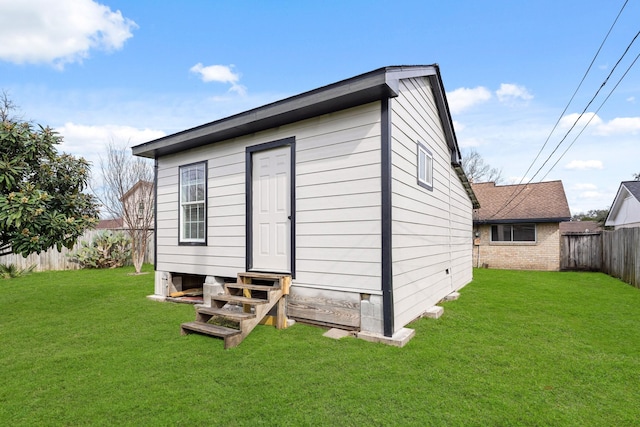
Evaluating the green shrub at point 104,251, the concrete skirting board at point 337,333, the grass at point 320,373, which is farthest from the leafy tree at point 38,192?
the green shrub at point 104,251

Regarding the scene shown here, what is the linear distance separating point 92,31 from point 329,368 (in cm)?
970

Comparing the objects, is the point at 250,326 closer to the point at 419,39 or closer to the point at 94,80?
the point at 419,39

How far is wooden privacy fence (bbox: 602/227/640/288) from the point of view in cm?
870

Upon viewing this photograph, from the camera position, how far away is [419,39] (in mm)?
8195

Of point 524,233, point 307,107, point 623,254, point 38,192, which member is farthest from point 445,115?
point 524,233

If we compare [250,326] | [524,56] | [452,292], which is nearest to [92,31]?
[250,326]

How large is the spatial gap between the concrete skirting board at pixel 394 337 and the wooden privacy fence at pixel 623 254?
811cm

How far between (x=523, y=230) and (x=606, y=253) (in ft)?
9.03

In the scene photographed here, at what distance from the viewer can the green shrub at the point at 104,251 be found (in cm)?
1277

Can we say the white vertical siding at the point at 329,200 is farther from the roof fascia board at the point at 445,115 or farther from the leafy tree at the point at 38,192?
the roof fascia board at the point at 445,115

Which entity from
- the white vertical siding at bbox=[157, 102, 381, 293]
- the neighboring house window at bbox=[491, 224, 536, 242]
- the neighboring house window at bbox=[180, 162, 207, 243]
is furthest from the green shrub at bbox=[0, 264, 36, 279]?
the neighboring house window at bbox=[491, 224, 536, 242]

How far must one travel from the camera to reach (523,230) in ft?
45.5

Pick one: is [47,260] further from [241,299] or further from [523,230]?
[523,230]

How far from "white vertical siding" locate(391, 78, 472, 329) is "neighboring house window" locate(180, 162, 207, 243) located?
12.1 feet
